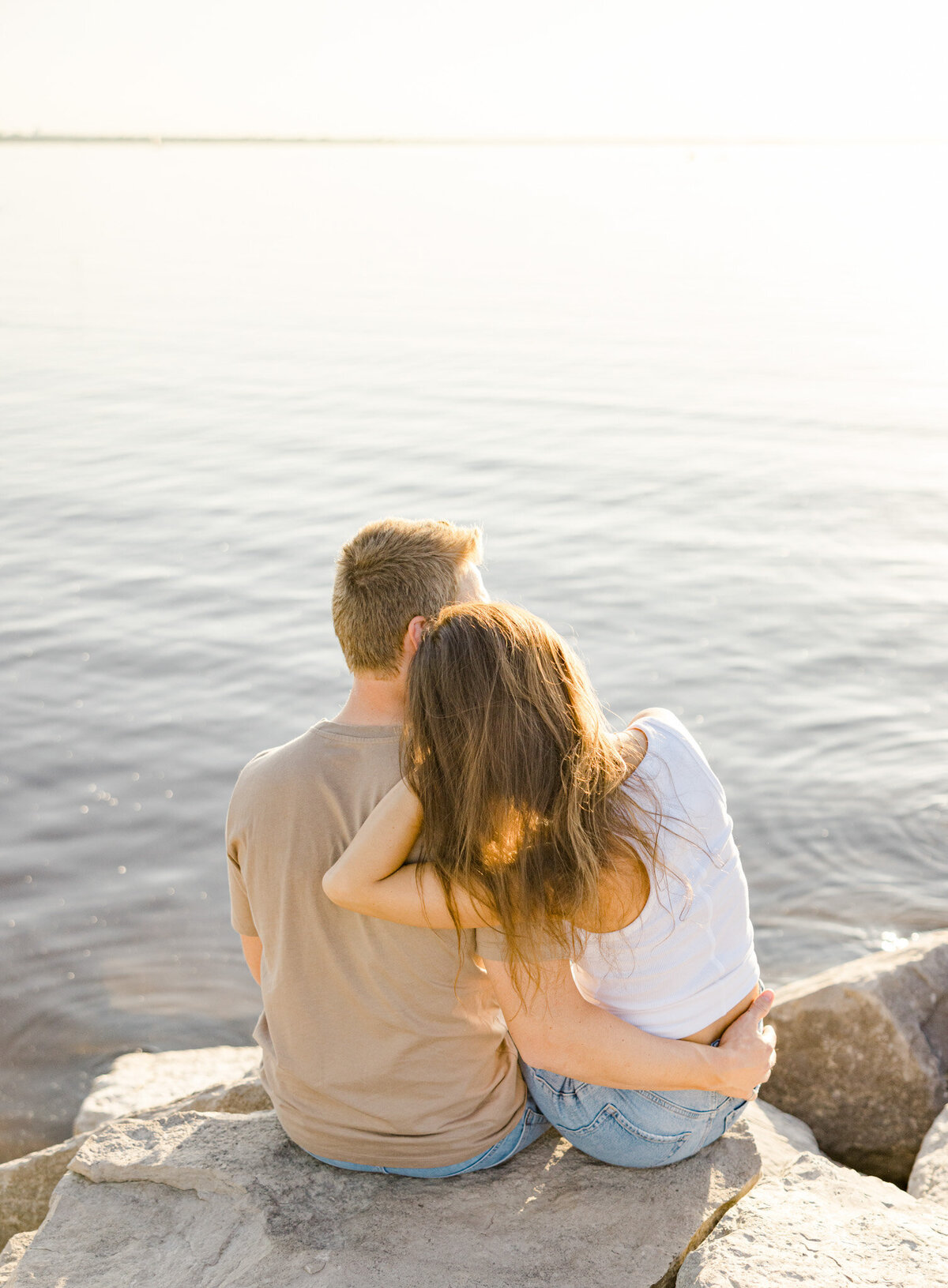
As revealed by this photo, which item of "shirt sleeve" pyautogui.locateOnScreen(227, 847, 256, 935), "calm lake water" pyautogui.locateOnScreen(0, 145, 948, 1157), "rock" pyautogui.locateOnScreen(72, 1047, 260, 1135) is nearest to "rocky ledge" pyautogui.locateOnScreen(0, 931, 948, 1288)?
"shirt sleeve" pyautogui.locateOnScreen(227, 847, 256, 935)

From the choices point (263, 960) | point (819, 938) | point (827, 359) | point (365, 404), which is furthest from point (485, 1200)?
point (827, 359)

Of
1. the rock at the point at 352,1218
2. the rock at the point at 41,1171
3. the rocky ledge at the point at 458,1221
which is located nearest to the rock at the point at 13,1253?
the rocky ledge at the point at 458,1221

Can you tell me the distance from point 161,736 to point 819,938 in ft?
12.4

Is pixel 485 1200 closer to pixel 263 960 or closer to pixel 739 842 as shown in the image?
pixel 263 960

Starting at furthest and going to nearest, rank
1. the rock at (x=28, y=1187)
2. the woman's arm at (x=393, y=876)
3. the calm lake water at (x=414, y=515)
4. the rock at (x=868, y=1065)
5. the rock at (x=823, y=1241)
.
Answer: the calm lake water at (x=414, y=515), the rock at (x=868, y=1065), the rock at (x=28, y=1187), the rock at (x=823, y=1241), the woman's arm at (x=393, y=876)

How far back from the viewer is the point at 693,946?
A: 93.9 inches

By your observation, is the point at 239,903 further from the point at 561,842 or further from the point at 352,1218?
the point at 561,842

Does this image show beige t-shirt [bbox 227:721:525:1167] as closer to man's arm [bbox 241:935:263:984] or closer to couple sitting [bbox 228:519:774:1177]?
couple sitting [bbox 228:519:774:1177]

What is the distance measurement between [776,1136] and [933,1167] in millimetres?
434

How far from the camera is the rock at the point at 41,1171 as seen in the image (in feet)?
10.9

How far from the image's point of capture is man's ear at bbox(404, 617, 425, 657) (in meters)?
2.23

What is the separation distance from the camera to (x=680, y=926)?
2.34m

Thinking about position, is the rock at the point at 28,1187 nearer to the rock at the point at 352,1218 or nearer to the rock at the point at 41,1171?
the rock at the point at 41,1171

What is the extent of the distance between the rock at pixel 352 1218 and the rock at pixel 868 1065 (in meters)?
1.07
